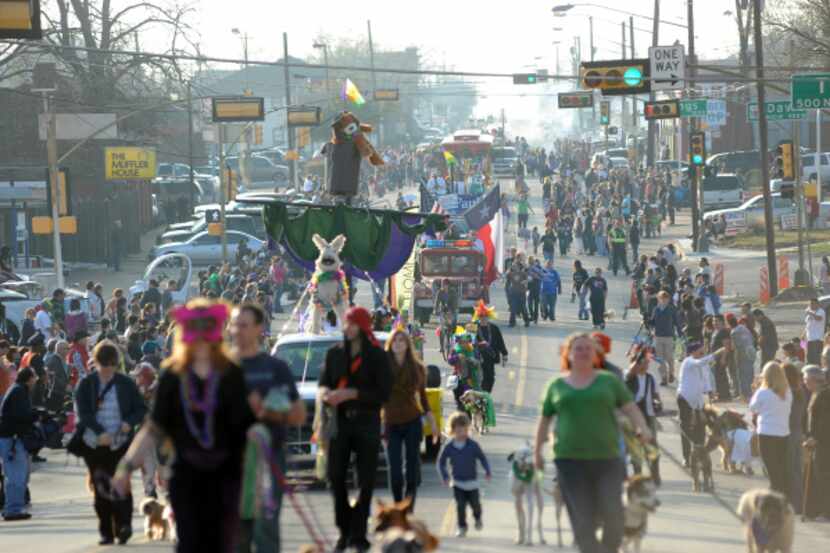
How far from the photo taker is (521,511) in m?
13.5

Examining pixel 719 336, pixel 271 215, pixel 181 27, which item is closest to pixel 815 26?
pixel 181 27

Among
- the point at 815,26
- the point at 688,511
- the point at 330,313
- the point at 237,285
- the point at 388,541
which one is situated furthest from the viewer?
the point at 815,26

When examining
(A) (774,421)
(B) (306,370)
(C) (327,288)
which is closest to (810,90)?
(C) (327,288)

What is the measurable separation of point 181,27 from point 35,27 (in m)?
40.3

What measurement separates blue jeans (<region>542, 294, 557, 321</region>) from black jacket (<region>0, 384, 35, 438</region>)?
2691cm

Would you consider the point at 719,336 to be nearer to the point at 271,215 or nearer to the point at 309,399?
the point at 271,215

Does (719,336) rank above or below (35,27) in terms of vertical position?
below

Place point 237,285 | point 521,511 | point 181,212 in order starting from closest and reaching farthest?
point 521,511 < point 237,285 < point 181,212

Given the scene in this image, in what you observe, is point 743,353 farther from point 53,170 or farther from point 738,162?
point 738,162

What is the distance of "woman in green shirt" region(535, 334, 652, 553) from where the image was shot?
1028 centimetres

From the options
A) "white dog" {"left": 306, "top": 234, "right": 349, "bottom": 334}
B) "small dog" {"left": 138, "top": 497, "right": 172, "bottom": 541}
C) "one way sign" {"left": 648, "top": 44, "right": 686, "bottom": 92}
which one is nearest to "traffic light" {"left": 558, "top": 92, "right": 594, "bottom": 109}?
"one way sign" {"left": 648, "top": 44, "right": 686, "bottom": 92}

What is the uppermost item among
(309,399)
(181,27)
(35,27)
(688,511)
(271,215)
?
(181,27)

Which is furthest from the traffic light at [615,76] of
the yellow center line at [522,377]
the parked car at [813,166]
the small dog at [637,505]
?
the parked car at [813,166]

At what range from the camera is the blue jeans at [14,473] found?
1712cm
